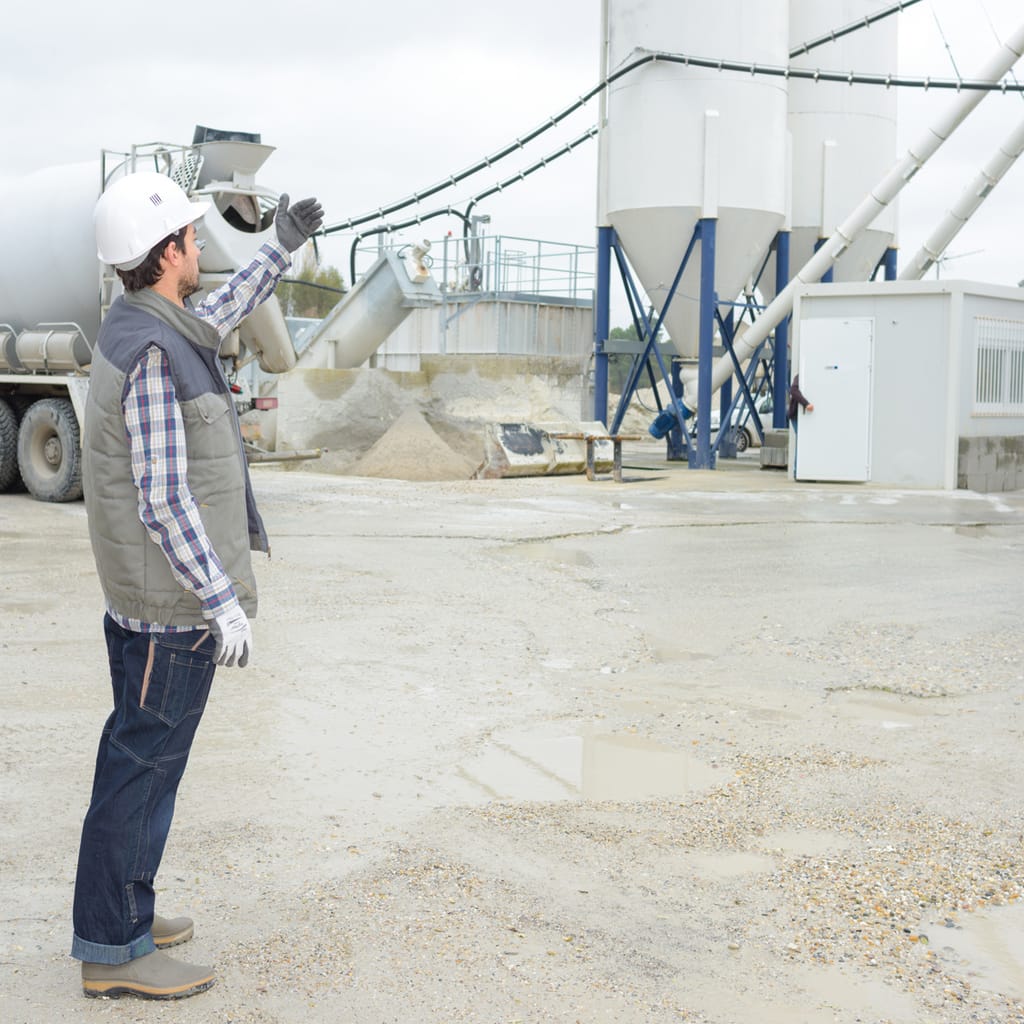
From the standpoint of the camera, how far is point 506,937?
3.77 meters

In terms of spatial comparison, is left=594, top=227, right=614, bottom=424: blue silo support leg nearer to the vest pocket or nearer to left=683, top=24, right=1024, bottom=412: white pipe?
left=683, top=24, right=1024, bottom=412: white pipe

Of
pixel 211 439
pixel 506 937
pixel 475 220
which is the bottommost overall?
pixel 506 937

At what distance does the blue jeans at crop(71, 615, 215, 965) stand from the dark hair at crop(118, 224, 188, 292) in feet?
2.88

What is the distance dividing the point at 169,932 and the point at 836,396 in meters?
16.8

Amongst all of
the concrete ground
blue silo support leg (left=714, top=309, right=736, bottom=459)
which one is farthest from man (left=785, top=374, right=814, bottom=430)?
the concrete ground

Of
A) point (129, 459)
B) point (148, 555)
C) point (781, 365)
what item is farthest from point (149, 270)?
point (781, 365)

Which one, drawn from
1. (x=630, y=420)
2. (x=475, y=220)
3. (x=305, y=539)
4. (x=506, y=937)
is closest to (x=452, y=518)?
(x=305, y=539)

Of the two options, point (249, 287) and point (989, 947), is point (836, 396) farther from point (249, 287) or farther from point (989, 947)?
point (249, 287)

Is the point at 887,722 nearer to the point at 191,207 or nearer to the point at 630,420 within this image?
the point at 191,207

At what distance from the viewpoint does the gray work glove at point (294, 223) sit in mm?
3834

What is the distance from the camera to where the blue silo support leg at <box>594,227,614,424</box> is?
80.2ft

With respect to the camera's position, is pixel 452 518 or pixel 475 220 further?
pixel 475 220

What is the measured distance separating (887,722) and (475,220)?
23.9m

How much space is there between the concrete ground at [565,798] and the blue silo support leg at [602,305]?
1464 cm
